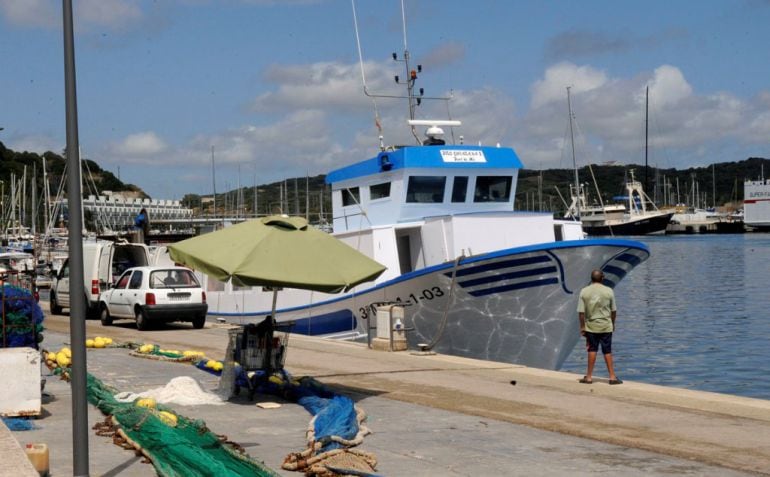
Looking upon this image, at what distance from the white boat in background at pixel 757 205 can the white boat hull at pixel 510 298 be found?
130 m

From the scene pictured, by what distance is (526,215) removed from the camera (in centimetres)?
2173

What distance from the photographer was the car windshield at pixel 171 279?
79.4ft

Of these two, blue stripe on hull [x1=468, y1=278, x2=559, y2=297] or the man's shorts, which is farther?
blue stripe on hull [x1=468, y1=278, x2=559, y2=297]

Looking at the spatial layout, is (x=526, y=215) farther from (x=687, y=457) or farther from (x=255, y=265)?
(x=687, y=457)

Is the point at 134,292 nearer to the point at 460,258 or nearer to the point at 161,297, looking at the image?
the point at 161,297

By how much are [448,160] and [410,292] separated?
3.35 m

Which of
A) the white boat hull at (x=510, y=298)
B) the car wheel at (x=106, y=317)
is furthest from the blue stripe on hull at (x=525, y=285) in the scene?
the car wheel at (x=106, y=317)

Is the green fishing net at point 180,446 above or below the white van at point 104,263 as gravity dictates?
below

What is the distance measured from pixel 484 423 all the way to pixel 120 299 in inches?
634

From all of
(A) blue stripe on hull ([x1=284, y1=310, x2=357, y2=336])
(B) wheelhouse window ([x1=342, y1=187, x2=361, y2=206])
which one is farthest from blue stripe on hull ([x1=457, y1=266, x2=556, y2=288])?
(B) wheelhouse window ([x1=342, y1=187, x2=361, y2=206])

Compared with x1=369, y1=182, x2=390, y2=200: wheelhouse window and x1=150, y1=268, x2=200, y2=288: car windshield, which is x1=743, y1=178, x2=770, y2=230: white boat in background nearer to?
x1=369, y1=182, x2=390, y2=200: wheelhouse window

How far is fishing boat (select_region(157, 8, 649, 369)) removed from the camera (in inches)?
753

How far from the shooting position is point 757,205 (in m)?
146

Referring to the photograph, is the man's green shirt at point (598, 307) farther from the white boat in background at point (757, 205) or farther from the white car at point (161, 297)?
the white boat in background at point (757, 205)
